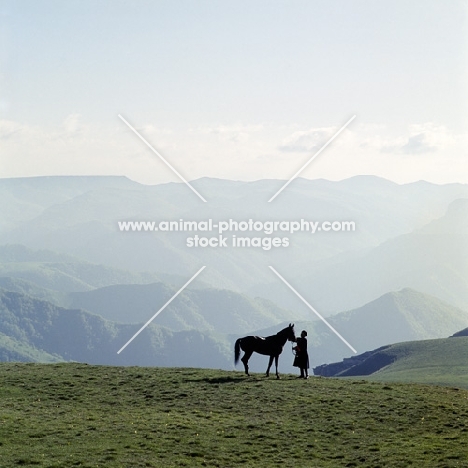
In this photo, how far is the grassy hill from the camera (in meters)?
106

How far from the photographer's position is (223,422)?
35.9 metres

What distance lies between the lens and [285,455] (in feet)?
102

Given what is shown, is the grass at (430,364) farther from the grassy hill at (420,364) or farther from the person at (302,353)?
the person at (302,353)

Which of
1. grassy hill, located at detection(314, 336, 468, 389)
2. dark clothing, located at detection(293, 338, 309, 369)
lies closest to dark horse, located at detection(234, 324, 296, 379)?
dark clothing, located at detection(293, 338, 309, 369)

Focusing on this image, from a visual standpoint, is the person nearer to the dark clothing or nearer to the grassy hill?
the dark clothing

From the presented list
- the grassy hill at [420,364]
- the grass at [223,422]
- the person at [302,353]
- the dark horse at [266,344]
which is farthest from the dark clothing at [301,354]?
the grassy hill at [420,364]

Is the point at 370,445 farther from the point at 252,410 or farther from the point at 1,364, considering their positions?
the point at 1,364

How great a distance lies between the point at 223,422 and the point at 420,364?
108 meters

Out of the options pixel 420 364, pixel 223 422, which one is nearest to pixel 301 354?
pixel 223 422

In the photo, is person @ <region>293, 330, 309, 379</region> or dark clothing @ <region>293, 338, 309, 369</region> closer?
person @ <region>293, 330, 309, 379</region>

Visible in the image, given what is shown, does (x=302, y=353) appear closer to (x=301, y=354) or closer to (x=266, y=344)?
(x=301, y=354)

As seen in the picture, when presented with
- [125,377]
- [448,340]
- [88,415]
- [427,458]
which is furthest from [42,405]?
[448,340]

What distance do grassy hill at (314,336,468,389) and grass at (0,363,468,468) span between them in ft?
166

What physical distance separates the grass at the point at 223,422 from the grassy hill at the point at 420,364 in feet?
166
